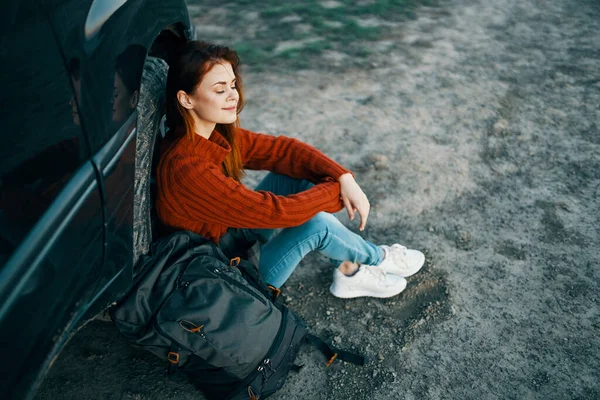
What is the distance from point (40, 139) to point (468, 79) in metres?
3.75

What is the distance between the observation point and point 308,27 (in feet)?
17.0

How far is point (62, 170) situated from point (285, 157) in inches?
51.8

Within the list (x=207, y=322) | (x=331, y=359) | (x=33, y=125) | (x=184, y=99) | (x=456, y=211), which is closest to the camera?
(x=33, y=125)

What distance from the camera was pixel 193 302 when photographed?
6.40 ft

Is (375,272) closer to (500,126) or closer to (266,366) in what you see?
(266,366)

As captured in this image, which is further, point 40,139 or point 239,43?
point 239,43

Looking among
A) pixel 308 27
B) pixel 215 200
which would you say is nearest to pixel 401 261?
pixel 215 200

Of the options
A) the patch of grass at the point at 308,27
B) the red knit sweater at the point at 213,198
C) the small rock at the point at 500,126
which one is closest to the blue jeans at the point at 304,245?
the red knit sweater at the point at 213,198

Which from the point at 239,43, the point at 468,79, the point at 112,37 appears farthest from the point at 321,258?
the point at 239,43

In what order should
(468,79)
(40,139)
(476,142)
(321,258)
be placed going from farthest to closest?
(468,79) < (476,142) < (321,258) < (40,139)

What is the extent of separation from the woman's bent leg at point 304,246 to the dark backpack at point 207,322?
31 centimetres

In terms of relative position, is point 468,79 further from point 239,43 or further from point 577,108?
point 239,43

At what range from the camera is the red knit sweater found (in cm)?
205

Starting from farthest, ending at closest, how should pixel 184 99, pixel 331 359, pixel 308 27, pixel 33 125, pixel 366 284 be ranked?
1. pixel 308 27
2. pixel 366 284
3. pixel 331 359
4. pixel 184 99
5. pixel 33 125
